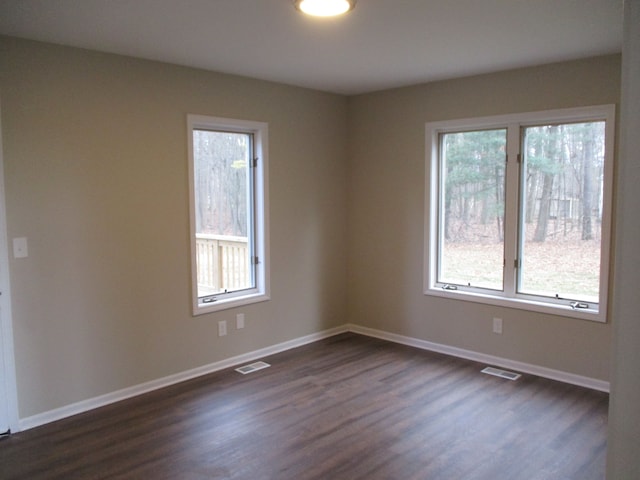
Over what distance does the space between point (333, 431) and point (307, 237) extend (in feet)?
7.24

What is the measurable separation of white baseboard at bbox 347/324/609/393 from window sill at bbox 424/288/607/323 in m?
0.46

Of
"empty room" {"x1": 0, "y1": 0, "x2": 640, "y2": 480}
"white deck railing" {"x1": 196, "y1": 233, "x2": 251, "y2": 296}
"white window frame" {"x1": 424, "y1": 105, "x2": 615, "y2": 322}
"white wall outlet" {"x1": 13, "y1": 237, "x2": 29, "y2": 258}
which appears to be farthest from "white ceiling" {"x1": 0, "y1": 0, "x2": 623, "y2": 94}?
"white deck railing" {"x1": 196, "y1": 233, "x2": 251, "y2": 296}

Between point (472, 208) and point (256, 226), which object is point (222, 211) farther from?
point (472, 208)

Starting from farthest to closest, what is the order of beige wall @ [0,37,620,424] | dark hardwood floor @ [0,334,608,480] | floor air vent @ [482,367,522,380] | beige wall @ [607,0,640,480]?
floor air vent @ [482,367,522,380]
beige wall @ [0,37,620,424]
dark hardwood floor @ [0,334,608,480]
beige wall @ [607,0,640,480]

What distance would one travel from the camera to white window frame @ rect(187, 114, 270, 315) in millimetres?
4145

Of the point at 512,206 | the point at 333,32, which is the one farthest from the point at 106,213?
the point at 512,206

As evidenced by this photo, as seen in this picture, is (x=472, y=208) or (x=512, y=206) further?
(x=472, y=208)

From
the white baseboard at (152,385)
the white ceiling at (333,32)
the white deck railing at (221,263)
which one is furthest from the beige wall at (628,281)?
the white deck railing at (221,263)

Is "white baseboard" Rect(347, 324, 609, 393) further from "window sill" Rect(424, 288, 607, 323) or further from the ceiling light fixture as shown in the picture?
the ceiling light fixture

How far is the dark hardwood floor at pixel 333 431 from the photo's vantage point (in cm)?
277

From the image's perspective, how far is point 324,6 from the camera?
98.1 inches

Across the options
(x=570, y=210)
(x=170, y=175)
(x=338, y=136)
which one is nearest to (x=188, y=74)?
(x=170, y=175)

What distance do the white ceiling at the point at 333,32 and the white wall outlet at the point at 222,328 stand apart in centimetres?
209

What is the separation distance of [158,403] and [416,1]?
3.08 meters
